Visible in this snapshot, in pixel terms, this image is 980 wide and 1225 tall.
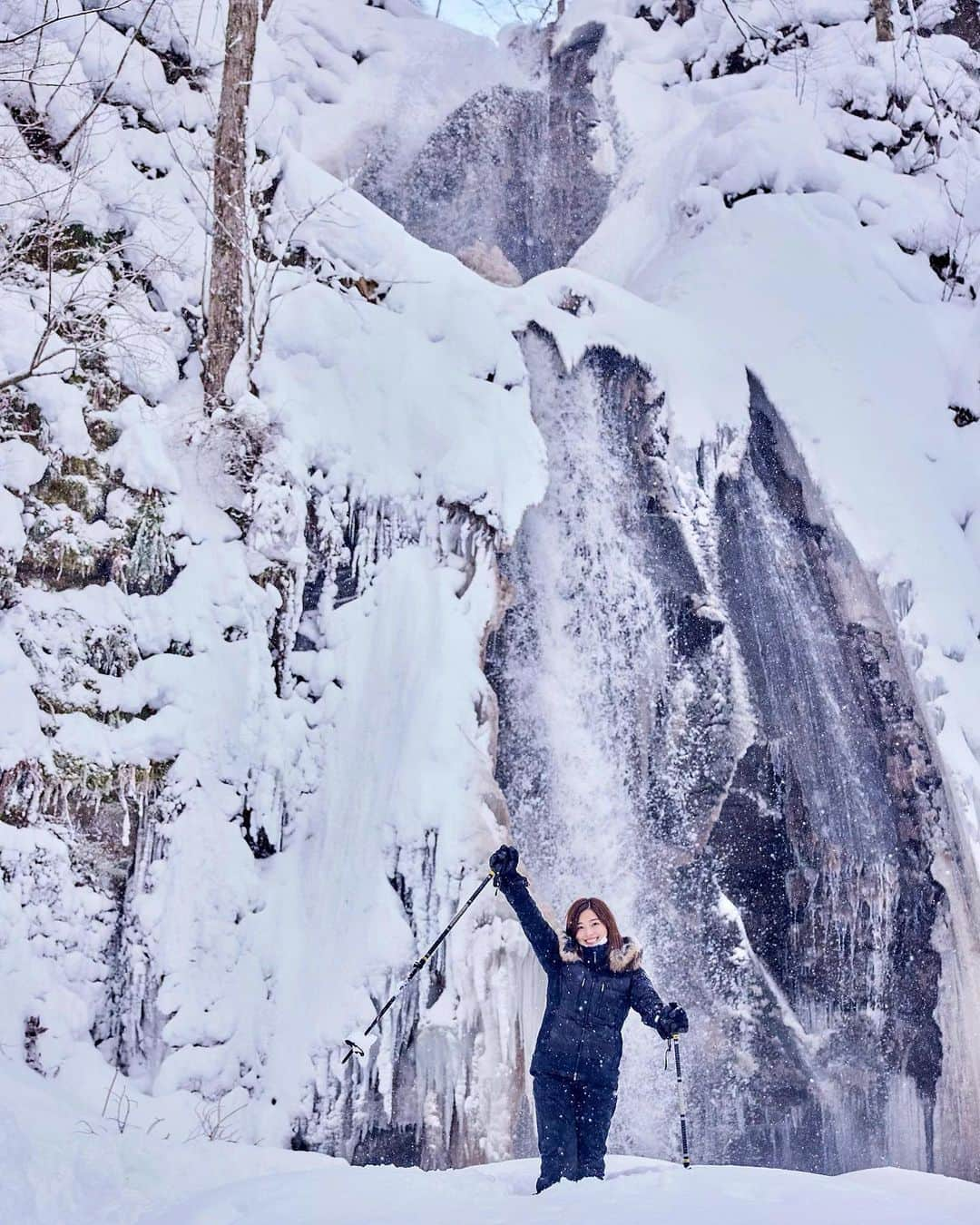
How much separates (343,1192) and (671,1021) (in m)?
1.41

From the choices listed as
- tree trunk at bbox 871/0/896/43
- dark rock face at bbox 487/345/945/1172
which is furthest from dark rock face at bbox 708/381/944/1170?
tree trunk at bbox 871/0/896/43

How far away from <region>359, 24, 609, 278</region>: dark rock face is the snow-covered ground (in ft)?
30.4

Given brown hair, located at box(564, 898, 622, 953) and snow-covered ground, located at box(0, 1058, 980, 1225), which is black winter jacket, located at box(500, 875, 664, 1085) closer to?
brown hair, located at box(564, 898, 622, 953)

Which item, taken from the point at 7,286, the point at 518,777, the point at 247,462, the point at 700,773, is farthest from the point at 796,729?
the point at 7,286

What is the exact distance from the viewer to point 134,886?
5.92 m

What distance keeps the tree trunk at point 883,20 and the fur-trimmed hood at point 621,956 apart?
10414 mm

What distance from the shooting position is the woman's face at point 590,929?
4211 mm

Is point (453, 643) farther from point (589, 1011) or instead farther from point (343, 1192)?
point (343, 1192)

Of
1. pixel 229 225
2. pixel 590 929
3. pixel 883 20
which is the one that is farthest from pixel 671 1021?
pixel 883 20

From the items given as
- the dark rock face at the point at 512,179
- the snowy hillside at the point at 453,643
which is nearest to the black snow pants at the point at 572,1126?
the snowy hillside at the point at 453,643

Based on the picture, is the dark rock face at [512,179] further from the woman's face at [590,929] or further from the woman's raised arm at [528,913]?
the woman's face at [590,929]

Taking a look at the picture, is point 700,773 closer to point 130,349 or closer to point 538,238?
point 130,349

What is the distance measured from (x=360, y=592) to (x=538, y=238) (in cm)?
Result: 605

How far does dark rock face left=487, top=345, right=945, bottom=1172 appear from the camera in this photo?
7.18m
